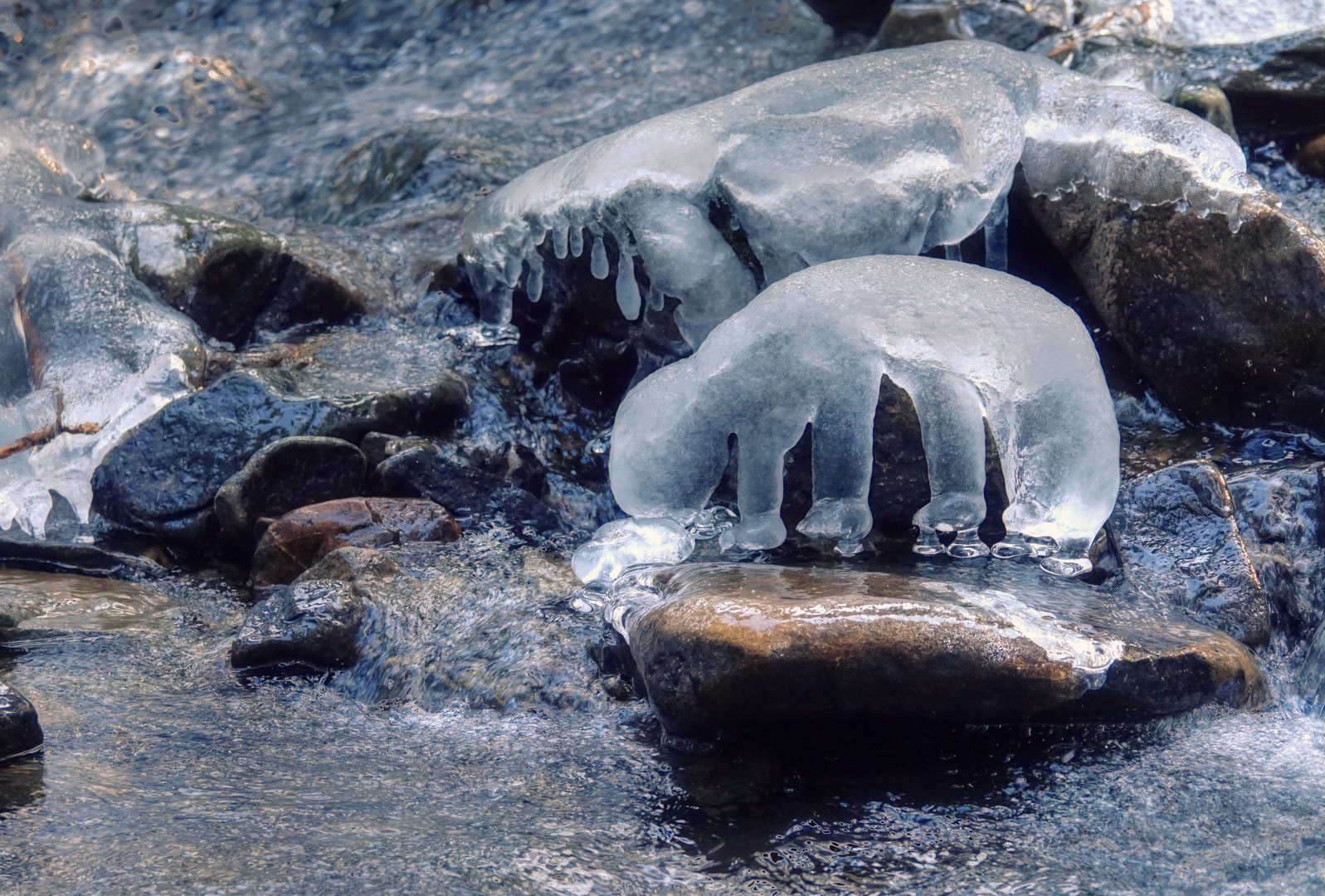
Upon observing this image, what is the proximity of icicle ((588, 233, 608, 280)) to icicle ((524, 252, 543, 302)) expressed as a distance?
1.06 ft

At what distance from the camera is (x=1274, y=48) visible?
5.74 m

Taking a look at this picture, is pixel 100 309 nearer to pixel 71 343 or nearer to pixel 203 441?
pixel 71 343

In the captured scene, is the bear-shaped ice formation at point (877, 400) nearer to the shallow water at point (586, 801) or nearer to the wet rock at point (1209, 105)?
the shallow water at point (586, 801)

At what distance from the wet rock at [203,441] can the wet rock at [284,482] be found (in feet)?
0.37

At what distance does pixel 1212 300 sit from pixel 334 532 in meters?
3.07

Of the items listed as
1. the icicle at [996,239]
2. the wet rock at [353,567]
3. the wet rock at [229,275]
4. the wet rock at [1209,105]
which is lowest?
the wet rock at [353,567]

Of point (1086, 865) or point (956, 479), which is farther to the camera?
point (956, 479)

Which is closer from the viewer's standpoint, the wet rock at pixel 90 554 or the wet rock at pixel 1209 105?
the wet rock at pixel 90 554

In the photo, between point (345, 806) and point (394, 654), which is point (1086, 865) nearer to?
point (345, 806)

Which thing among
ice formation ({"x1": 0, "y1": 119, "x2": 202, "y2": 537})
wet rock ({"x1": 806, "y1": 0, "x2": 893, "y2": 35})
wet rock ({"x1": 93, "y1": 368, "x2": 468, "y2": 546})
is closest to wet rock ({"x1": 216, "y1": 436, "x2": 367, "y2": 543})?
wet rock ({"x1": 93, "y1": 368, "x2": 468, "y2": 546})

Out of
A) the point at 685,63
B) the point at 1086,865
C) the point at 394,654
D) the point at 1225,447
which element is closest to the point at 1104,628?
the point at 1086,865

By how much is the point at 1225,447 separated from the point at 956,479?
1183 millimetres

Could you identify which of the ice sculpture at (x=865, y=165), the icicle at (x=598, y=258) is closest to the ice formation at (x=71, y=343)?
the icicle at (x=598, y=258)

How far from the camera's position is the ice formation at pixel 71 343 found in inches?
183
